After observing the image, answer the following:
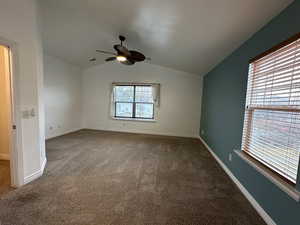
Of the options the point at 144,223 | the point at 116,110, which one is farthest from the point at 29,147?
the point at 116,110

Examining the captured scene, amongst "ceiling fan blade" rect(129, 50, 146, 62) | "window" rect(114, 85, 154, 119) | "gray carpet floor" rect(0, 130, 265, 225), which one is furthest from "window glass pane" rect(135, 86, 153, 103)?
"gray carpet floor" rect(0, 130, 265, 225)

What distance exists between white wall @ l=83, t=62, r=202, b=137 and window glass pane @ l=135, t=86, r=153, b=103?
32 centimetres

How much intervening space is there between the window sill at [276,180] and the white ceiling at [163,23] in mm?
1761

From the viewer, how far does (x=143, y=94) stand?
229 inches

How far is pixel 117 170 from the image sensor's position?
2.69 meters

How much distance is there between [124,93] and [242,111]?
4.50 metres

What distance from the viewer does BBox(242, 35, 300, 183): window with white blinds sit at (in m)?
1.40

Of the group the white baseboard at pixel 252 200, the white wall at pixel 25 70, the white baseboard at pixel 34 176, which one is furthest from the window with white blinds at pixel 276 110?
the white baseboard at pixel 34 176

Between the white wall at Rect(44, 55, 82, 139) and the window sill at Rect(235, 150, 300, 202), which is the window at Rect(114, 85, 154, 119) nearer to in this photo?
the white wall at Rect(44, 55, 82, 139)

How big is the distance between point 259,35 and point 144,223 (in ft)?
8.87

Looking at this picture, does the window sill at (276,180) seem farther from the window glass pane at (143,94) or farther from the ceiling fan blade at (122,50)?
the window glass pane at (143,94)

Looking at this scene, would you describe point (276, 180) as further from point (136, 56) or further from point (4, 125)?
point (4, 125)

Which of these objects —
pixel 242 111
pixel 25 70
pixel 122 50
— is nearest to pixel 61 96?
→ pixel 25 70

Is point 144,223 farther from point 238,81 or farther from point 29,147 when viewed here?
point 238,81
